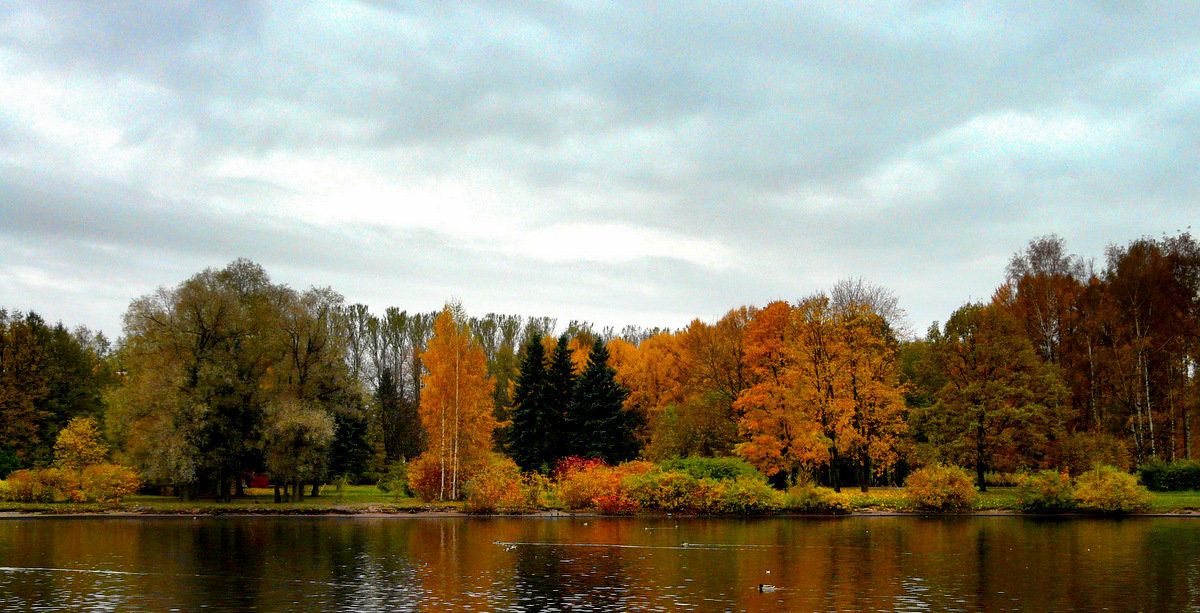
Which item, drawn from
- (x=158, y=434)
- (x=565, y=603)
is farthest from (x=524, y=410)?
(x=565, y=603)

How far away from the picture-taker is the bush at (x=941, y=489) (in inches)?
1885

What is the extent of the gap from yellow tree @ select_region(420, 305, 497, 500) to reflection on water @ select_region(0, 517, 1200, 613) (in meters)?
13.8

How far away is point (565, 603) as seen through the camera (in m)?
19.9

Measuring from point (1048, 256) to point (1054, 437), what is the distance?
19.1 m

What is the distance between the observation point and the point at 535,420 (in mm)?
65750

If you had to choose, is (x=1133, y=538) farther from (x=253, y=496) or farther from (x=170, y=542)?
(x=253, y=496)

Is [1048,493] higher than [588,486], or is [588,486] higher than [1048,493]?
[588,486]

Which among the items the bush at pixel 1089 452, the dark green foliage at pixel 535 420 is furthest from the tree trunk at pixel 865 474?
the dark green foliage at pixel 535 420

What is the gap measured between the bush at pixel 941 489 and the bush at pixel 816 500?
362 centimetres

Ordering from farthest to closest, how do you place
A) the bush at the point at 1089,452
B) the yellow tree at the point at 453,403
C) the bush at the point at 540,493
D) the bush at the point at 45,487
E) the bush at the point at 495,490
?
the yellow tree at the point at 453,403
the bush at the point at 45,487
the bush at the point at 540,493
the bush at the point at 1089,452
the bush at the point at 495,490

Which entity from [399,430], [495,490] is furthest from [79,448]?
[495,490]

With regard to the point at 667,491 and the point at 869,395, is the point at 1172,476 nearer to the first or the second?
the point at 869,395

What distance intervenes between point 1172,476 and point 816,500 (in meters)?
21.6

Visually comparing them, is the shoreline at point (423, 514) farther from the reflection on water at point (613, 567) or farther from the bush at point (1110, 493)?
the reflection on water at point (613, 567)
